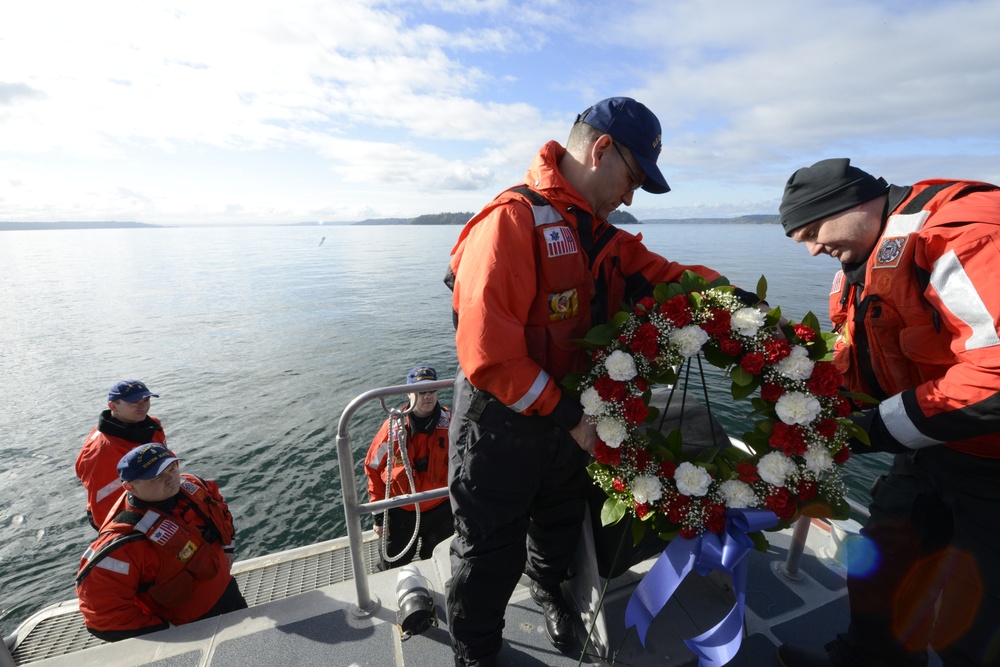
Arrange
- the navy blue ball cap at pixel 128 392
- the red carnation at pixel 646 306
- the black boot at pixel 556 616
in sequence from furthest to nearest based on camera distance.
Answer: the navy blue ball cap at pixel 128 392 < the black boot at pixel 556 616 < the red carnation at pixel 646 306

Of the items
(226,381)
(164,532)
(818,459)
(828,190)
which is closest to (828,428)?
(818,459)

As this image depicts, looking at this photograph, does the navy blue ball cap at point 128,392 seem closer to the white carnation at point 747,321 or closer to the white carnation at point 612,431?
the white carnation at point 612,431

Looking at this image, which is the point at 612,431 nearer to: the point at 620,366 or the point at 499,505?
the point at 620,366

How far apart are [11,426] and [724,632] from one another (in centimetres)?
1628

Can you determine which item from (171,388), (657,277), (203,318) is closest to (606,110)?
(657,277)

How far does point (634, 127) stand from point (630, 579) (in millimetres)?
2525

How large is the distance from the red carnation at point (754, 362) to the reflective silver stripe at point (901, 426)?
51cm

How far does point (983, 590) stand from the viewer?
6.43 feet

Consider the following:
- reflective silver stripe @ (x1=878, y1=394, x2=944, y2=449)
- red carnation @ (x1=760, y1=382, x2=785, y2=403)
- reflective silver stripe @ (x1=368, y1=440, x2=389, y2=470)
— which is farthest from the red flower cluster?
reflective silver stripe @ (x1=368, y1=440, x2=389, y2=470)

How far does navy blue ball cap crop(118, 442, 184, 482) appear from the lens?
369 centimetres

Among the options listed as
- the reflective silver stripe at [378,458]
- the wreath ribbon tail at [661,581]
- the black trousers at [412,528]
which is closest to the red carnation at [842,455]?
the wreath ribbon tail at [661,581]

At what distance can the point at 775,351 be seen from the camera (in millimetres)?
2115

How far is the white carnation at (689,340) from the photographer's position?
2100 millimetres

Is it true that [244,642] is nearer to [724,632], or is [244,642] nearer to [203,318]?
[724,632]
